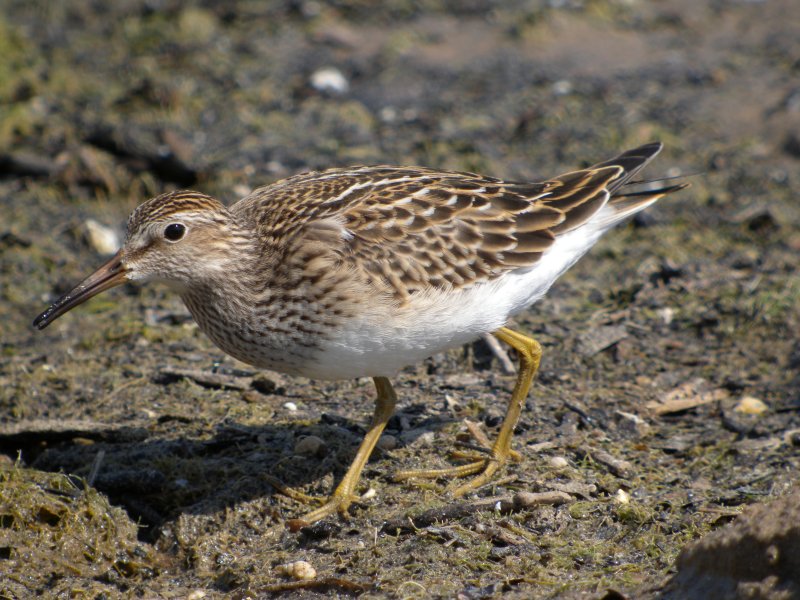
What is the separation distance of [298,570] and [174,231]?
2.07m

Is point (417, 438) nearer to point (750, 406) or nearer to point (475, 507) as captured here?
point (475, 507)

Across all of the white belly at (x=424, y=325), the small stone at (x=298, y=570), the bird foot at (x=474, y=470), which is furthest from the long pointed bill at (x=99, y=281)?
the bird foot at (x=474, y=470)

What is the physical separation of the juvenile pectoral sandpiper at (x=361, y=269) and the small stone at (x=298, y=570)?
454mm

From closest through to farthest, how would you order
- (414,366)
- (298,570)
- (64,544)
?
(298,570), (64,544), (414,366)

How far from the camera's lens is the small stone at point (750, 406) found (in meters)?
7.19

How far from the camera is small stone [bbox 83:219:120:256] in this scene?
9828mm

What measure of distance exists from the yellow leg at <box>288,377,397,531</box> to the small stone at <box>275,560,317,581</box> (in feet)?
1.39

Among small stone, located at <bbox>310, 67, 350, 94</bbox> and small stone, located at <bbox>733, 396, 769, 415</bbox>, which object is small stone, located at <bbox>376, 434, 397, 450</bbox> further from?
small stone, located at <bbox>310, 67, 350, 94</bbox>

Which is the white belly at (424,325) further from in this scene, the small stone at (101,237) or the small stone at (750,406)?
the small stone at (101,237)

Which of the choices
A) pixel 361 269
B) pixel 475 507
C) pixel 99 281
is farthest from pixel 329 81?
pixel 475 507

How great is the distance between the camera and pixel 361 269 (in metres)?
5.93

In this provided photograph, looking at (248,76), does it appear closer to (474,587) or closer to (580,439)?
(580,439)

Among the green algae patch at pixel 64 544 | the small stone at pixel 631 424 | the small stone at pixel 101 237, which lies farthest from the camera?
the small stone at pixel 101 237

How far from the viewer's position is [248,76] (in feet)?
42.6
